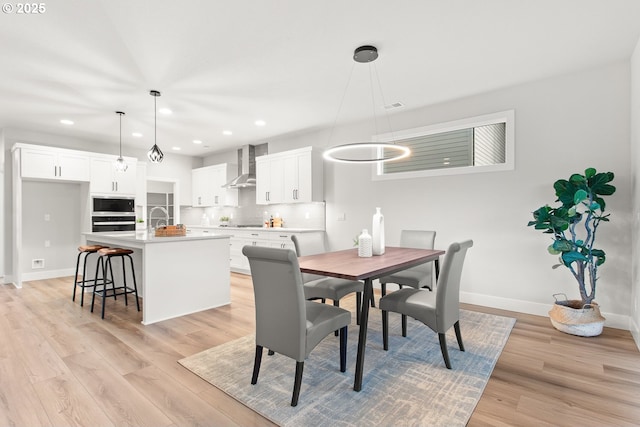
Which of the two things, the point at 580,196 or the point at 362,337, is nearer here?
the point at 362,337

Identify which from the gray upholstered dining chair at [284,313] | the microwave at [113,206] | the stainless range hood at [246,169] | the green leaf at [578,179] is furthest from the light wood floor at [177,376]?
the stainless range hood at [246,169]

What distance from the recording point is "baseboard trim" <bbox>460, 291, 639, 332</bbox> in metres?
3.28

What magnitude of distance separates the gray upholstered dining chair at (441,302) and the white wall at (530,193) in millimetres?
1666

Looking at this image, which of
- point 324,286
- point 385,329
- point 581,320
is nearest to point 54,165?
point 324,286

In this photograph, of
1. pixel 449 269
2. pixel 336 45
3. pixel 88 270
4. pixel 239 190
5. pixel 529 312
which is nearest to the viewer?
pixel 449 269

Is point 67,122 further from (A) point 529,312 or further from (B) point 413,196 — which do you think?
(A) point 529,312

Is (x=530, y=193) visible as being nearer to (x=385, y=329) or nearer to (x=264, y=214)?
(x=385, y=329)

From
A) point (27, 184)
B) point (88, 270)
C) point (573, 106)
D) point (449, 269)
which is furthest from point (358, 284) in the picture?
point (27, 184)

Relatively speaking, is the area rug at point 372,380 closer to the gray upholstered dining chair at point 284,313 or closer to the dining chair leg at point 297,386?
the dining chair leg at point 297,386

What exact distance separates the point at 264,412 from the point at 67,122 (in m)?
5.61

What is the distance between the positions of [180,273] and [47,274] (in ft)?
13.2

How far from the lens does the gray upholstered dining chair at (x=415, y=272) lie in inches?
140

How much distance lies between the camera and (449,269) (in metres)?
2.43

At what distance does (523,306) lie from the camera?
381 centimetres
